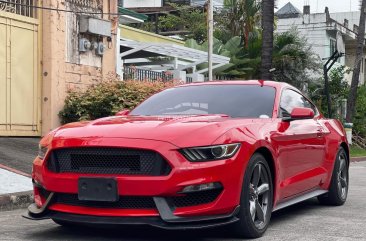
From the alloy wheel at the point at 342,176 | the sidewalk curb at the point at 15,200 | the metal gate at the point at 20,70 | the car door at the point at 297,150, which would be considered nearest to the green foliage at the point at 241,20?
the metal gate at the point at 20,70

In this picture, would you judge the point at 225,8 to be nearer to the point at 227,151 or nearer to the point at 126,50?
the point at 126,50

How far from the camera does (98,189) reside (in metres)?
5.32

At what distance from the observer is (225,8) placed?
32500 millimetres

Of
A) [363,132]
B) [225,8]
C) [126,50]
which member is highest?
[225,8]

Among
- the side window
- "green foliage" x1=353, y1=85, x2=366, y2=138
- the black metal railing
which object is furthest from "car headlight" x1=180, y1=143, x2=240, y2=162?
"green foliage" x1=353, y1=85, x2=366, y2=138

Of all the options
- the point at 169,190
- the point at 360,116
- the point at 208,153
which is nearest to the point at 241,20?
the point at 360,116

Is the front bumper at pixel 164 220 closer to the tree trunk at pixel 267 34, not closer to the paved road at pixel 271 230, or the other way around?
the paved road at pixel 271 230

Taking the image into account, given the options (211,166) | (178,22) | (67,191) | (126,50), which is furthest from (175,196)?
(178,22)

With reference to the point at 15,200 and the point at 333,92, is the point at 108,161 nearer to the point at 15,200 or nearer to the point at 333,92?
the point at 15,200

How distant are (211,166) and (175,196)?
379 millimetres

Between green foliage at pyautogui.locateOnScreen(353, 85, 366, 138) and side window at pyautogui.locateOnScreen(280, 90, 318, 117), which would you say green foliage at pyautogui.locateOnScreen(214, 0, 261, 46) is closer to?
green foliage at pyautogui.locateOnScreen(353, 85, 366, 138)

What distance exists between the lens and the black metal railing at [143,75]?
59.9 ft

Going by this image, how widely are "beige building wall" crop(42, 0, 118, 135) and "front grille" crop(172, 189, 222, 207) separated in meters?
9.01

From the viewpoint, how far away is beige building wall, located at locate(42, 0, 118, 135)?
45.3 ft
